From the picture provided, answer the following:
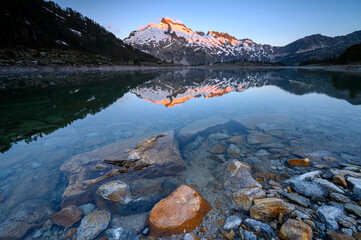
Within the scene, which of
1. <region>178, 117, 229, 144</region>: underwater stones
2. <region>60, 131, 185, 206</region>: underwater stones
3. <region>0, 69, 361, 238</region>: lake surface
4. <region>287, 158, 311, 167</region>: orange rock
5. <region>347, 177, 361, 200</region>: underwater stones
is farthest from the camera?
<region>178, 117, 229, 144</region>: underwater stones

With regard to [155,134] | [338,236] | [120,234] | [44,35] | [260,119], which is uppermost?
[44,35]

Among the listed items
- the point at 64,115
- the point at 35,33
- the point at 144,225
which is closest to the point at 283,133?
the point at 144,225

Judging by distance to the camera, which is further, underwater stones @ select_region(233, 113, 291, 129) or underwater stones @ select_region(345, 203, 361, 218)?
underwater stones @ select_region(233, 113, 291, 129)

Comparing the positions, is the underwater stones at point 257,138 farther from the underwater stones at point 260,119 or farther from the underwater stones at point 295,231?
the underwater stones at point 295,231

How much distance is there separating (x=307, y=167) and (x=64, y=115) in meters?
→ 15.3

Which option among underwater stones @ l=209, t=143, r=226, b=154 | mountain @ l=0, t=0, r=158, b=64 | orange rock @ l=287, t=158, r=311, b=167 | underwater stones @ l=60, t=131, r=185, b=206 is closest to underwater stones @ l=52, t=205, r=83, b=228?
underwater stones @ l=60, t=131, r=185, b=206

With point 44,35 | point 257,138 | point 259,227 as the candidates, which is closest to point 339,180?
point 259,227

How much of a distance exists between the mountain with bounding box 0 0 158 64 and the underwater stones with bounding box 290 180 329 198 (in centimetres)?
7243

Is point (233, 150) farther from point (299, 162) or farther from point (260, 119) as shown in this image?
point (260, 119)

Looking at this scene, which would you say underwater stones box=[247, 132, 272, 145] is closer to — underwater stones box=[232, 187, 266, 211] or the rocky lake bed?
the rocky lake bed

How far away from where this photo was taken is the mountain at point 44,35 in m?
64.8

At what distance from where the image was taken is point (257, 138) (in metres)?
8.35

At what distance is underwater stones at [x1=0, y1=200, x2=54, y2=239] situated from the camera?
3.72 m

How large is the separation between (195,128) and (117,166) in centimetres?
540
